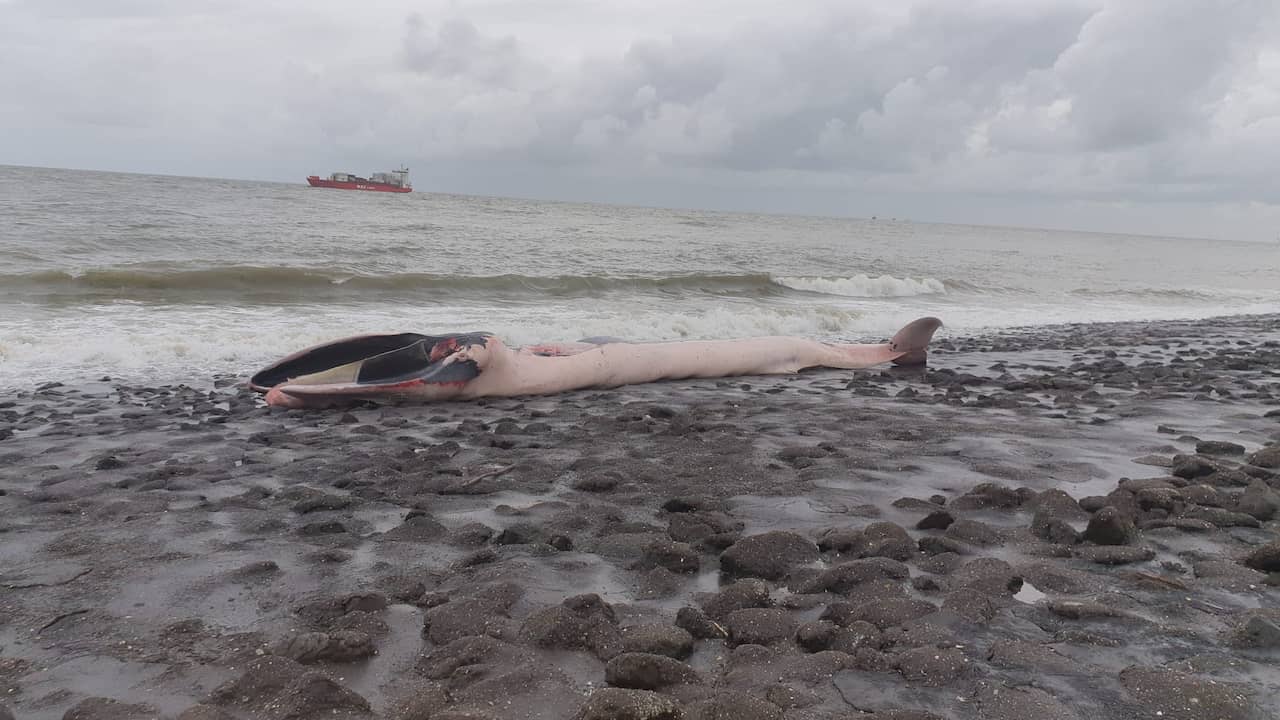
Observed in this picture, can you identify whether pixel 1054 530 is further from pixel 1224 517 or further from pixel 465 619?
pixel 465 619

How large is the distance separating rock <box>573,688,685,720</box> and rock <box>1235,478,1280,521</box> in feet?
11.6

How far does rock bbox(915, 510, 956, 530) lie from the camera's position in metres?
3.99

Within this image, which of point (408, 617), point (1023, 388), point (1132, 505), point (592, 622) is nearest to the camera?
point (592, 622)

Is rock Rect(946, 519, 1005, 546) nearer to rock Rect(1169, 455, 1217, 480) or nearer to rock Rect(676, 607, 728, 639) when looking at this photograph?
rock Rect(676, 607, 728, 639)

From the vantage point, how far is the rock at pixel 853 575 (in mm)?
3260

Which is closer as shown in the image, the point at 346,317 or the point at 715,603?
the point at 715,603

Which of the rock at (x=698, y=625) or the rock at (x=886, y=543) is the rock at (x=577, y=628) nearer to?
the rock at (x=698, y=625)

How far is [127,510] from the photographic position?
4.32 metres

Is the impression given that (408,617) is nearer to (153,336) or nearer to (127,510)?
(127,510)

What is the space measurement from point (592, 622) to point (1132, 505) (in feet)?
10.0

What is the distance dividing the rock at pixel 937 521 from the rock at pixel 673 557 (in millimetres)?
1222

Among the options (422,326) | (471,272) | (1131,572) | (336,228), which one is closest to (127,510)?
(1131,572)

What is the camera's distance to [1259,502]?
4230 mm

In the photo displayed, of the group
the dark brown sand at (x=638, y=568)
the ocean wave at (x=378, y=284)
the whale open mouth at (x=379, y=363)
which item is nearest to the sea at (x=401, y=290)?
the ocean wave at (x=378, y=284)
